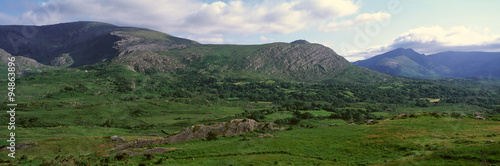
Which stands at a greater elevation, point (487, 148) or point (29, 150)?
point (487, 148)

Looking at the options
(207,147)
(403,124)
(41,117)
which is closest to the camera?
(207,147)

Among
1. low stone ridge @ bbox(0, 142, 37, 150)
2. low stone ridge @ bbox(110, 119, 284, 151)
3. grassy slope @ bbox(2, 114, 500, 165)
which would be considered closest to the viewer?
grassy slope @ bbox(2, 114, 500, 165)

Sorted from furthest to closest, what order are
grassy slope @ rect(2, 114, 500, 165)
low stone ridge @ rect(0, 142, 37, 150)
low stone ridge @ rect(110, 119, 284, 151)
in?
low stone ridge @ rect(0, 142, 37, 150), low stone ridge @ rect(110, 119, 284, 151), grassy slope @ rect(2, 114, 500, 165)

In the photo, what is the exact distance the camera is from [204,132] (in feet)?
184

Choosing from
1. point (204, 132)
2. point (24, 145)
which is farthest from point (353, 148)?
point (24, 145)

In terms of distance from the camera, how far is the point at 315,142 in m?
48.3

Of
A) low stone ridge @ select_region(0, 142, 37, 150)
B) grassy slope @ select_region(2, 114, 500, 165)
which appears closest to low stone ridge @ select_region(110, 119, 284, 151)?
grassy slope @ select_region(2, 114, 500, 165)

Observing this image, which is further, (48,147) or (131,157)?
(48,147)

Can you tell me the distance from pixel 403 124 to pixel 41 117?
16485 cm

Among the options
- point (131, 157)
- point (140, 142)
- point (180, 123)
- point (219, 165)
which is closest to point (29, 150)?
point (140, 142)

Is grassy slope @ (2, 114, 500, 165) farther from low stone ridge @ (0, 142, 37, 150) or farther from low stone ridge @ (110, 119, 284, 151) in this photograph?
low stone ridge @ (110, 119, 284, 151)

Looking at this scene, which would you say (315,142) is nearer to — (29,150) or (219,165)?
(219,165)

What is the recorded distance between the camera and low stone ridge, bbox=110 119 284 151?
166 feet

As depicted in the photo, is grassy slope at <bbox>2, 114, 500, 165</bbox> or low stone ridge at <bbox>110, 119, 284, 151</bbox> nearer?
grassy slope at <bbox>2, 114, 500, 165</bbox>
